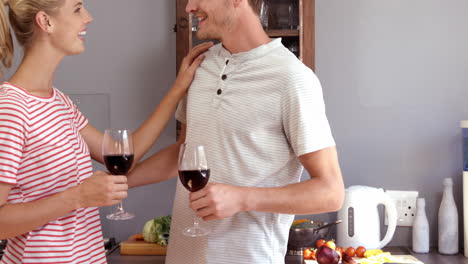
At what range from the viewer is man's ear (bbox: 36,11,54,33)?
5.65ft

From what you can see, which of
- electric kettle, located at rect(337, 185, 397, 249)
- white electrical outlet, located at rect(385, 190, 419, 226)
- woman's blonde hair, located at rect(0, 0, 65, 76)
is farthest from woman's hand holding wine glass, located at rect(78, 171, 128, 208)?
white electrical outlet, located at rect(385, 190, 419, 226)

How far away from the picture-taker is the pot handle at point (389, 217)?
2.55 meters

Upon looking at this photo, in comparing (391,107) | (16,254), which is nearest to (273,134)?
(16,254)

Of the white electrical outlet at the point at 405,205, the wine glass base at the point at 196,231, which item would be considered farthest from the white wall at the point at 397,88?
the wine glass base at the point at 196,231

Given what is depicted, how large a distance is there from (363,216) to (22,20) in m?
1.59

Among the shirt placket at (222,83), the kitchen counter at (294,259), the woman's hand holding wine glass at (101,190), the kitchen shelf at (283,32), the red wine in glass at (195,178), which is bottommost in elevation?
the kitchen counter at (294,259)

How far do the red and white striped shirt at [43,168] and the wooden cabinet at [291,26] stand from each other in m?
0.93

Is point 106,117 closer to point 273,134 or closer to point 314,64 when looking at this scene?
point 314,64

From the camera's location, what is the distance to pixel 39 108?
167 centimetres

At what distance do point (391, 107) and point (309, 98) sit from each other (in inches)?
48.1

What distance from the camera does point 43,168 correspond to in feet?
5.40

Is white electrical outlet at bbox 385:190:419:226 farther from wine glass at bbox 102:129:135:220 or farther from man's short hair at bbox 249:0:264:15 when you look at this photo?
wine glass at bbox 102:129:135:220

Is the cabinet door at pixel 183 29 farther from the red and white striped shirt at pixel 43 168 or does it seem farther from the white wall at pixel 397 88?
the red and white striped shirt at pixel 43 168

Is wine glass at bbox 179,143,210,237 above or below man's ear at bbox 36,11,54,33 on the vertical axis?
below
